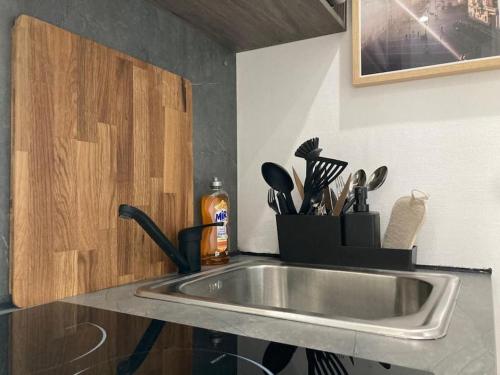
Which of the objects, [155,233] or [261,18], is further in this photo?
[261,18]

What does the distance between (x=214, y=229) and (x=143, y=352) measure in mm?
597

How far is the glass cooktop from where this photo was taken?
46 centimetres

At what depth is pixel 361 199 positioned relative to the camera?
1036 millimetres

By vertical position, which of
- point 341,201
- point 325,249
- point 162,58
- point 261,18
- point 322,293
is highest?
point 261,18

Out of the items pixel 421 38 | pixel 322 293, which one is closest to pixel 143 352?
pixel 322 293

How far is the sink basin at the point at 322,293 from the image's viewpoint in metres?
0.62

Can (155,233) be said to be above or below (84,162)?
below

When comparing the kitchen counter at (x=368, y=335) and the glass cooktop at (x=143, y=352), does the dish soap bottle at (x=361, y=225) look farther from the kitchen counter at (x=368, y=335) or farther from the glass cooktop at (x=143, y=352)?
the glass cooktop at (x=143, y=352)

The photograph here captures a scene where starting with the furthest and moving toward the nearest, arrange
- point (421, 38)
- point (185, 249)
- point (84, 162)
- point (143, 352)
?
1. point (421, 38)
2. point (185, 249)
3. point (84, 162)
4. point (143, 352)

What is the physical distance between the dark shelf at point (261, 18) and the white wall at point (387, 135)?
0.05 m

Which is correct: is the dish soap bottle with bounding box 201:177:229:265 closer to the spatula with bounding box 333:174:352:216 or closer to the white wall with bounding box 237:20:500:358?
the white wall with bounding box 237:20:500:358

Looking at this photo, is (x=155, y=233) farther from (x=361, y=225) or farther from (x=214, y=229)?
(x=361, y=225)

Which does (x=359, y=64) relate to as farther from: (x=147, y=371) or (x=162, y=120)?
(x=147, y=371)

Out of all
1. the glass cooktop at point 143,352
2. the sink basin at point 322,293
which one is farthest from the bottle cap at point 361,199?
the glass cooktop at point 143,352
